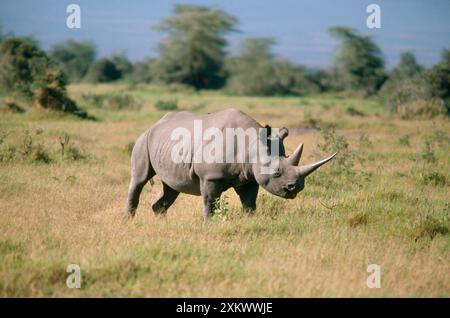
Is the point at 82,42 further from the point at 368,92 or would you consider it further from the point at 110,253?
the point at 110,253

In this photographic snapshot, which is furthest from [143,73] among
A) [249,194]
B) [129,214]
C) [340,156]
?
[249,194]

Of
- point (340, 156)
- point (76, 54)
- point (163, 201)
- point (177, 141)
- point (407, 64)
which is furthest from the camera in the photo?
point (76, 54)

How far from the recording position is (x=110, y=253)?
5973 millimetres

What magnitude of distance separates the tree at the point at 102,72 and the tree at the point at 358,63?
2220 centimetres

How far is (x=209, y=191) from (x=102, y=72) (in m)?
54.6

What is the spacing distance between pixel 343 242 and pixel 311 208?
1.83 metres

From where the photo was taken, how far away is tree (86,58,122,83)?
5922cm

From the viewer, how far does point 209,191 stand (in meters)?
7.39

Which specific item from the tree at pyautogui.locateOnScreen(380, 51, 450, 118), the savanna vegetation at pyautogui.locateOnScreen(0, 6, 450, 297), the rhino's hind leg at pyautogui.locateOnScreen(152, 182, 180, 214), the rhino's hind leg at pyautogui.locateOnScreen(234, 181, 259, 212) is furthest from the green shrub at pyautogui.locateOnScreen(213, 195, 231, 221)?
the tree at pyautogui.locateOnScreen(380, 51, 450, 118)

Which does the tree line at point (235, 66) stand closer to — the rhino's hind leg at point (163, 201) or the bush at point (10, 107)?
the bush at point (10, 107)

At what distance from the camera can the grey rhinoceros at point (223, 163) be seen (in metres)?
7.11

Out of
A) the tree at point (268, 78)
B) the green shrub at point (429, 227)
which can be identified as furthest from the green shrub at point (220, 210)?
the tree at point (268, 78)

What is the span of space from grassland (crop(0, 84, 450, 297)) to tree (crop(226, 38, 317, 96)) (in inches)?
1397

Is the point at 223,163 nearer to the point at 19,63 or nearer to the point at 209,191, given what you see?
the point at 209,191
